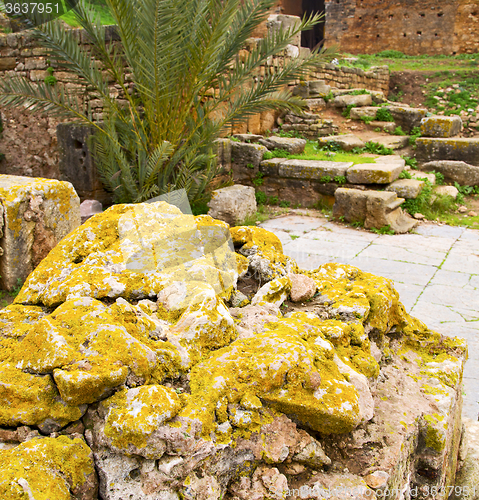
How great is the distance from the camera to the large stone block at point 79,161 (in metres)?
6.23

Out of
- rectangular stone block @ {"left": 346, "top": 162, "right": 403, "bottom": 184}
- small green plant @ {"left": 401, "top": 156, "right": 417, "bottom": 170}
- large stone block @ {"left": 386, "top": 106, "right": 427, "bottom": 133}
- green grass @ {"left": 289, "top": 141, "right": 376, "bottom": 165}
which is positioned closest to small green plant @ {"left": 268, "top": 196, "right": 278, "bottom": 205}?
green grass @ {"left": 289, "top": 141, "right": 376, "bottom": 165}

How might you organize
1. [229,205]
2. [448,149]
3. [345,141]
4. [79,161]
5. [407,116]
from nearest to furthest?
[79,161]
[229,205]
[448,149]
[345,141]
[407,116]

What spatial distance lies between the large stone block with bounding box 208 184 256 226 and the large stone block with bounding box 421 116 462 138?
4.60 metres

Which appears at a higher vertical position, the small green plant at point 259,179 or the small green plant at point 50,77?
the small green plant at point 50,77

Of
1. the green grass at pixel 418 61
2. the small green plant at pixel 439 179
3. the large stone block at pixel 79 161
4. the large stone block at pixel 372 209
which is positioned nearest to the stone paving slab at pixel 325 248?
the large stone block at pixel 372 209

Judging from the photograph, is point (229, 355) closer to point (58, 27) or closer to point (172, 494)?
point (172, 494)

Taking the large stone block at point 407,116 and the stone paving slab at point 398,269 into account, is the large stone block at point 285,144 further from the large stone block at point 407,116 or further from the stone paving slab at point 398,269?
the stone paving slab at point 398,269

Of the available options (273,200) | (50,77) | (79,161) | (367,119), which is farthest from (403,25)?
(79,161)

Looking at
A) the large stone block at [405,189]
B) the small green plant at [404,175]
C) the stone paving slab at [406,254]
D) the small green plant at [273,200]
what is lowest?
the small green plant at [273,200]

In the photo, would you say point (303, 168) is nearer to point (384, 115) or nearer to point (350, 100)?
point (384, 115)

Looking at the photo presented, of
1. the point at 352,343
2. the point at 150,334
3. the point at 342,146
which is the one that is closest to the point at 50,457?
the point at 150,334

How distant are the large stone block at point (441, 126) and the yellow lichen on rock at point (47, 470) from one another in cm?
938

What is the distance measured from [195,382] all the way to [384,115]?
10.5m

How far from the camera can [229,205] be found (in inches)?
253
